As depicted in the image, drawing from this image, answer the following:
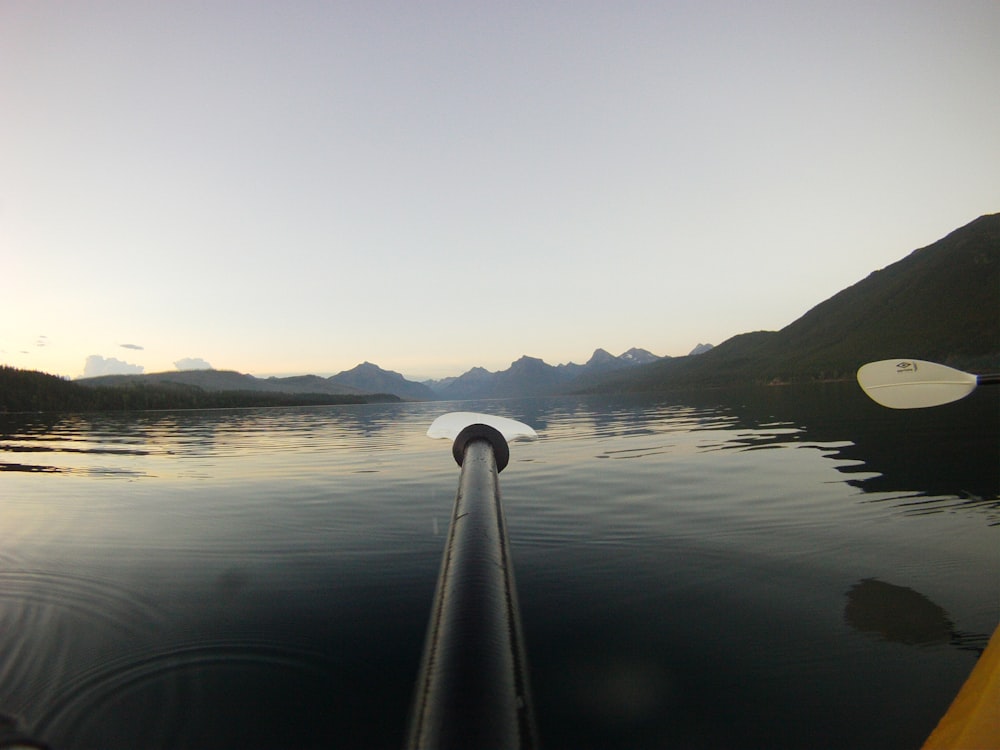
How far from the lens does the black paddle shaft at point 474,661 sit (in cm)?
215

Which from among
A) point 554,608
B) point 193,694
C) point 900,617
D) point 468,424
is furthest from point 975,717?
point 468,424

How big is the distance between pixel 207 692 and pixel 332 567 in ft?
8.68

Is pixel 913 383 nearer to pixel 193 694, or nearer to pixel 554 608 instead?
pixel 554 608

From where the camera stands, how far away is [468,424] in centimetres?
1318

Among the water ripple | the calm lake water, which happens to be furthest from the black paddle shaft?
the water ripple

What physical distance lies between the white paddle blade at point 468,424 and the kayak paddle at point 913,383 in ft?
23.6

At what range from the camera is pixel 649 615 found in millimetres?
4832

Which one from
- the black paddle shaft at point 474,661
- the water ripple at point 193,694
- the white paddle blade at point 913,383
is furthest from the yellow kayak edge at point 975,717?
the white paddle blade at point 913,383

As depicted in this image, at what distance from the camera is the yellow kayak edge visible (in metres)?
2.57

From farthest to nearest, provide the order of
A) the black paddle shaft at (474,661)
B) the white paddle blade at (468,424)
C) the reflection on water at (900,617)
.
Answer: the white paddle blade at (468,424) < the reflection on water at (900,617) < the black paddle shaft at (474,661)

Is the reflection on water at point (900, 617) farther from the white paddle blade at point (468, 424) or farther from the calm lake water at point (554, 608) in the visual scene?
the white paddle blade at point (468, 424)

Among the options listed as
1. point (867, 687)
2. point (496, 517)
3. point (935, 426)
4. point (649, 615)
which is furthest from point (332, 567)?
point (935, 426)

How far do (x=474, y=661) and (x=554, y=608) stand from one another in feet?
8.73

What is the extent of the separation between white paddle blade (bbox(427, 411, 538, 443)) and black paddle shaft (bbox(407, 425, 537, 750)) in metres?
8.20
